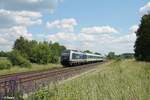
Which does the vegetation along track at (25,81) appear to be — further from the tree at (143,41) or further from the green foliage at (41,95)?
the tree at (143,41)

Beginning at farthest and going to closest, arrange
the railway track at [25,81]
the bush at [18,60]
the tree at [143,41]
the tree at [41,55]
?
the tree at [143,41]
the tree at [41,55]
the bush at [18,60]
the railway track at [25,81]

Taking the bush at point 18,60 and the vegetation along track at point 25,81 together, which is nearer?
the vegetation along track at point 25,81

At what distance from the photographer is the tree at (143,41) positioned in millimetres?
88312

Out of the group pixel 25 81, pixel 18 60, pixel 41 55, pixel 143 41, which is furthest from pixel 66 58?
pixel 25 81

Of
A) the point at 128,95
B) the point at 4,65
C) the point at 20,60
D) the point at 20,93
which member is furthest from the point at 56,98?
the point at 20,60

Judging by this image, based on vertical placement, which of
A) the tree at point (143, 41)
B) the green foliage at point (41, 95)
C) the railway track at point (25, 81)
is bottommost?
the green foliage at point (41, 95)

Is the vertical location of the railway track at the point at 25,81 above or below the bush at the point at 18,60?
below

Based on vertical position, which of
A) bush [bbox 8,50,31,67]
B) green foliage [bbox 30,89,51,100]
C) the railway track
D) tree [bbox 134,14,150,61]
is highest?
tree [bbox 134,14,150,61]

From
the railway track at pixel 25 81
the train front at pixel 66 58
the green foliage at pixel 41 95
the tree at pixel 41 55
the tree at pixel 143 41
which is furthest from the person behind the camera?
the tree at pixel 143 41

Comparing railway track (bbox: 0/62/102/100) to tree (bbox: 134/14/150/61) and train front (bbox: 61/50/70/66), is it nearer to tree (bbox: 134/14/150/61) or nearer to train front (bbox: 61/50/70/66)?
train front (bbox: 61/50/70/66)

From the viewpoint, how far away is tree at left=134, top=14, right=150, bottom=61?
8831cm

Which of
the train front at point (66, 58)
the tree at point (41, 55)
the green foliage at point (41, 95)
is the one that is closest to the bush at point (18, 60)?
the train front at point (66, 58)

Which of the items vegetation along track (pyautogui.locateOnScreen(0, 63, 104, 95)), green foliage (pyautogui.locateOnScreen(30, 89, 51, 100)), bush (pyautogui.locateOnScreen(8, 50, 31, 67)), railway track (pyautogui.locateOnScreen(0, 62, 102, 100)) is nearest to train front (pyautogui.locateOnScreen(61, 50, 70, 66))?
bush (pyautogui.locateOnScreen(8, 50, 31, 67))

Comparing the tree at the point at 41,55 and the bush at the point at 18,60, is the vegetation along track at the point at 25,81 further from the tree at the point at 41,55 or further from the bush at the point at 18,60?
the tree at the point at 41,55
